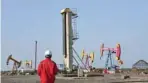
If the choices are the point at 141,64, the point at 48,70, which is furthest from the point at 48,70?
the point at 141,64

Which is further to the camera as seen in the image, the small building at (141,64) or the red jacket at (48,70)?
the small building at (141,64)

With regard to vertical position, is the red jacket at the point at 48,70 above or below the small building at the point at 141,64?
below

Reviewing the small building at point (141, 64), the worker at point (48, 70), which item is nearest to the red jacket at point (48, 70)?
the worker at point (48, 70)

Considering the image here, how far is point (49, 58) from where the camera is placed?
19.2ft

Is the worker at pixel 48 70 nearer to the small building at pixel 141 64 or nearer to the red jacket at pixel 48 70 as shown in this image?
the red jacket at pixel 48 70

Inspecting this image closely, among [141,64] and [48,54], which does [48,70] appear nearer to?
[48,54]

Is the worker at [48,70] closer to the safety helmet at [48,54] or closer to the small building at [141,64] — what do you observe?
the safety helmet at [48,54]

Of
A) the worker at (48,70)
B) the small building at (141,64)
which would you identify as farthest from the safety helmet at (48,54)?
the small building at (141,64)

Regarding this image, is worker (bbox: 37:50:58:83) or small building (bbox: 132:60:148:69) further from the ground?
small building (bbox: 132:60:148:69)

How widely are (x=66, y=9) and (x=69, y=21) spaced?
2329mm

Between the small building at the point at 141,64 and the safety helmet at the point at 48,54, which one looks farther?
the small building at the point at 141,64

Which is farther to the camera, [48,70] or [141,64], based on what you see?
[141,64]

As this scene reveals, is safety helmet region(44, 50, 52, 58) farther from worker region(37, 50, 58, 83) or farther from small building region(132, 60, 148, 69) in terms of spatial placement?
small building region(132, 60, 148, 69)

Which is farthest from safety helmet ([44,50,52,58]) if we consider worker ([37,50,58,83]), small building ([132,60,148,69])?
small building ([132,60,148,69])
